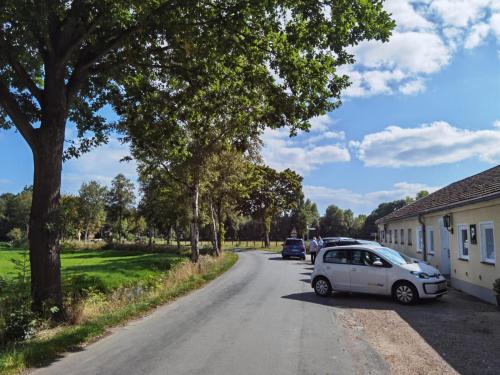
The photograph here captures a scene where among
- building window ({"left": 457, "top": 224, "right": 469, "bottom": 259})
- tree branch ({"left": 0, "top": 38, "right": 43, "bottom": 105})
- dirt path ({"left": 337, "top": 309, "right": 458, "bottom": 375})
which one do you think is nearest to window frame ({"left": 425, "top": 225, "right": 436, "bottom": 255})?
building window ({"left": 457, "top": 224, "right": 469, "bottom": 259})

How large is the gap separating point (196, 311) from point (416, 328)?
5.51 metres

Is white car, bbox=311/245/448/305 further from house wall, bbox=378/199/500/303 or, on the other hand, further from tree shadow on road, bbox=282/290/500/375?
house wall, bbox=378/199/500/303

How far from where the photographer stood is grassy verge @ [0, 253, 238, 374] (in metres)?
7.46

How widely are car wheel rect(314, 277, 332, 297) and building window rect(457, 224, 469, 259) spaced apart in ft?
18.3

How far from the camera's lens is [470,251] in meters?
16.4

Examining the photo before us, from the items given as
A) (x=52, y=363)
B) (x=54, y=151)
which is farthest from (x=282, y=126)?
(x=52, y=363)

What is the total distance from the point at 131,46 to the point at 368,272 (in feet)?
30.9

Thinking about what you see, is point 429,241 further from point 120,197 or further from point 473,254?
point 120,197

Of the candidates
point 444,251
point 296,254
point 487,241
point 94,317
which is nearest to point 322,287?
point 487,241

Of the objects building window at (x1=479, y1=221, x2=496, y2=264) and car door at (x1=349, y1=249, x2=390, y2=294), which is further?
building window at (x1=479, y1=221, x2=496, y2=264)

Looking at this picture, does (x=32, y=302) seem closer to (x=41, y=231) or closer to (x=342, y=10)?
(x=41, y=231)

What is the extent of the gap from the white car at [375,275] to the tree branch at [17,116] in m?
9.52

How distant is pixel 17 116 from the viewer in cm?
1037

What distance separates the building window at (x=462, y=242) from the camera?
17241mm
